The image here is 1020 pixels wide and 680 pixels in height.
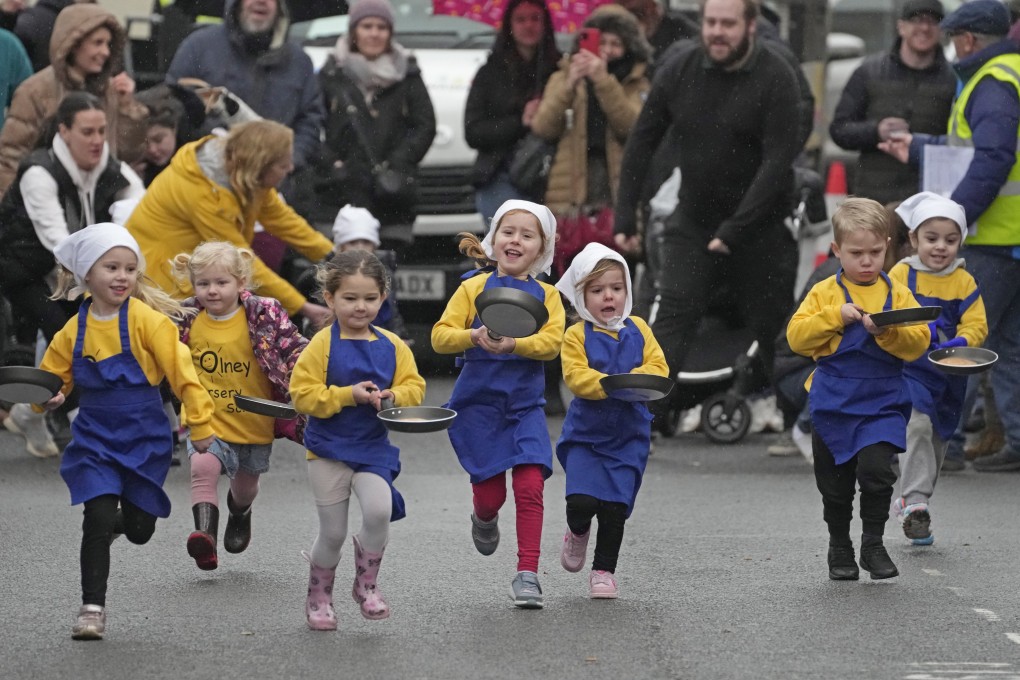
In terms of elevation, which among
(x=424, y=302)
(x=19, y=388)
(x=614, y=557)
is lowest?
(x=424, y=302)

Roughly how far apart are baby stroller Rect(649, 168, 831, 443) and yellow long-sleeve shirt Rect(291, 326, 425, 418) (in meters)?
5.07

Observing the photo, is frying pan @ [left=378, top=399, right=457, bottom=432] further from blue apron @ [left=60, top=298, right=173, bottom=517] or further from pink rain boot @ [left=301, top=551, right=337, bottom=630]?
blue apron @ [left=60, top=298, right=173, bottom=517]

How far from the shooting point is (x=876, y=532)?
7617 millimetres

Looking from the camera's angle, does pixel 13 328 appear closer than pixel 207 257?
No

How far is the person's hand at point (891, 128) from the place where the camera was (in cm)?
1152

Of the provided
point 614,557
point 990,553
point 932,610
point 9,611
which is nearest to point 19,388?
point 9,611

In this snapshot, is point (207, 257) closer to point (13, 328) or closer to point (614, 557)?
point (614, 557)

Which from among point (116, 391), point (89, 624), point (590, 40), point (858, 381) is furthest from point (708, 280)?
point (89, 624)

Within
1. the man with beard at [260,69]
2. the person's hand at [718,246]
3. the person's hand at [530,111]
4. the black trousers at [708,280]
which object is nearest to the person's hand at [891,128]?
the black trousers at [708,280]

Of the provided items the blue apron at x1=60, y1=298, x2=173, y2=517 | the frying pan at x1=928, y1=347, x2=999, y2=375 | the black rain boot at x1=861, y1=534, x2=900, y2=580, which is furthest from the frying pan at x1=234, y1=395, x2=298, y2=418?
the frying pan at x1=928, y1=347, x2=999, y2=375

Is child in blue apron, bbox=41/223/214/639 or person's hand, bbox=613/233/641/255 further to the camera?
person's hand, bbox=613/233/641/255

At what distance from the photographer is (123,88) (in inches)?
460

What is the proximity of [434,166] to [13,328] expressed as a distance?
3.44 meters

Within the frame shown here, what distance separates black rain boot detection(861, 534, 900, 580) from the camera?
7.52 m
